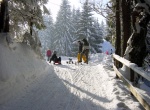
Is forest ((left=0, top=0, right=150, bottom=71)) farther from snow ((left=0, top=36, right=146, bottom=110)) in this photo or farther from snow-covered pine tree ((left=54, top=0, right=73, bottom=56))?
snow-covered pine tree ((left=54, top=0, right=73, bottom=56))

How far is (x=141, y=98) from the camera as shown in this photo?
21.1 ft

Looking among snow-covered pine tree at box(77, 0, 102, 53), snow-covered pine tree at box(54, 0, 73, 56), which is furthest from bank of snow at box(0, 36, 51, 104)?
snow-covered pine tree at box(54, 0, 73, 56)

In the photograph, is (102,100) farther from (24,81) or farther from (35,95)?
(24,81)

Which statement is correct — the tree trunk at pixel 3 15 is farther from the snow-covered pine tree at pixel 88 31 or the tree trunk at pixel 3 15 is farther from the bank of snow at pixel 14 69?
the snow-covered pine tree at pixel 88 31

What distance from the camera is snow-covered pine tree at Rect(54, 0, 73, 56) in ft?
222

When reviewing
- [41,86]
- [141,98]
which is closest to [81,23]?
[41,86]

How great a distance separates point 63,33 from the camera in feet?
226

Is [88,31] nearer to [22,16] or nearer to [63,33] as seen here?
[63,33]

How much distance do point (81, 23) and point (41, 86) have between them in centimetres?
4787

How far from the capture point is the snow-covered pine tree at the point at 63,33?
67.8 metres

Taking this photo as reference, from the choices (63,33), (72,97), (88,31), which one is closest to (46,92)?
(72,97)

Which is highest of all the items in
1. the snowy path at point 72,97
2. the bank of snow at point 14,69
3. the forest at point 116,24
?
the forest at point 116,24

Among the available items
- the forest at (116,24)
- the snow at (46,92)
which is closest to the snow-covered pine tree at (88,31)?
the forest at (116,24)

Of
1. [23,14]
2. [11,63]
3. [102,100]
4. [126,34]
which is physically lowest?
[102,100]
